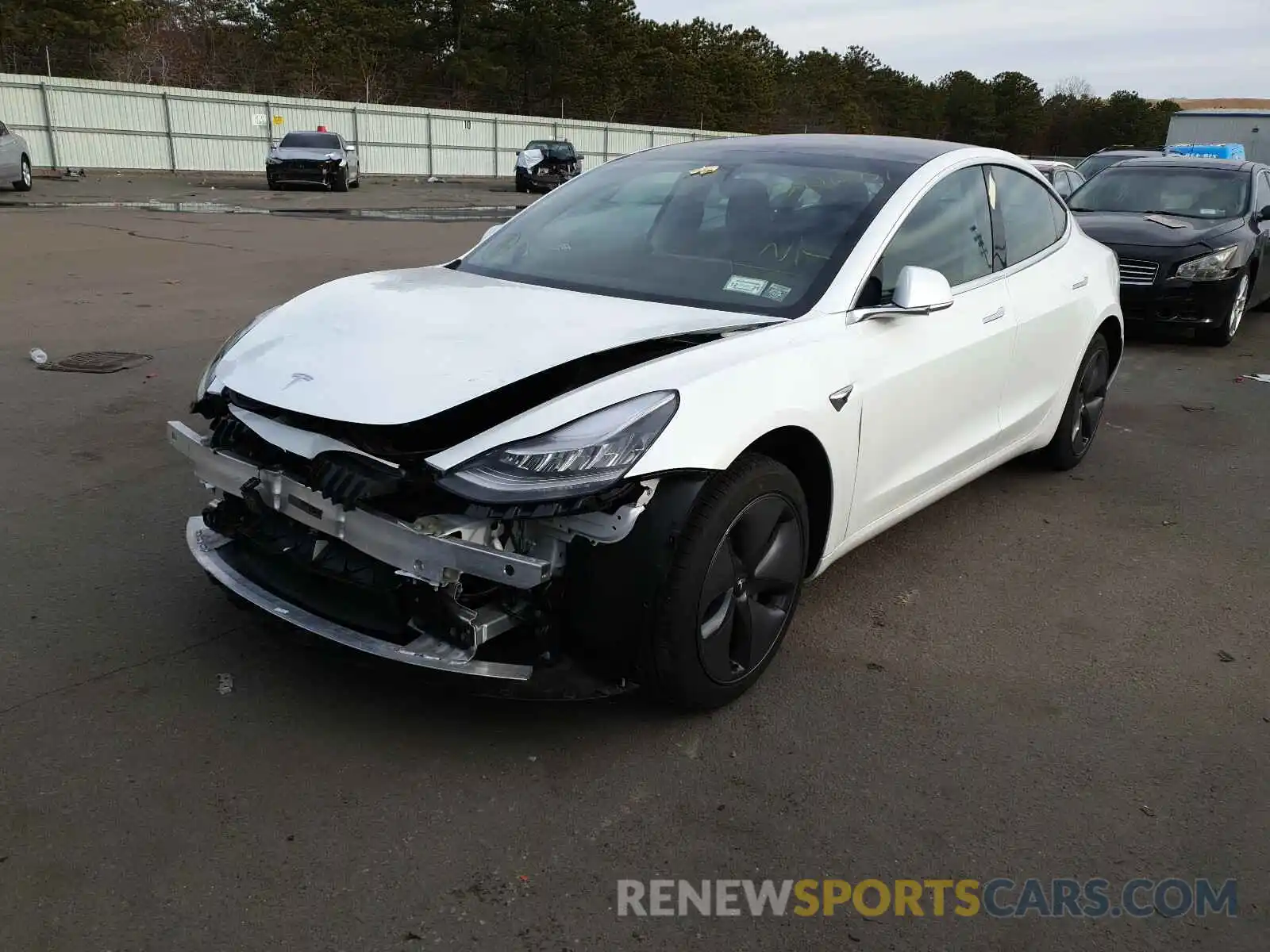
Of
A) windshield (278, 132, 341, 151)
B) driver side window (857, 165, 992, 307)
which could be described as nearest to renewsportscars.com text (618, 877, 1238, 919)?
driver side window (857, 165, 992, 307)

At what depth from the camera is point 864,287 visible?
Answer: 364 centimetres

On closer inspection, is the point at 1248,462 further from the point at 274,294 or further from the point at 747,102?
the point at 747,102

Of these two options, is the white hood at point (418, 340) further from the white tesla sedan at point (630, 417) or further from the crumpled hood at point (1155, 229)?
the crumpled hood at point (1155, 229)

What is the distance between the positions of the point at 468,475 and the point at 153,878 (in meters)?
1.18

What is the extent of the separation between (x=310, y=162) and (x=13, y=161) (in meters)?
7.25

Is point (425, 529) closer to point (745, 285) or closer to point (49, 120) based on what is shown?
point (745, 285)

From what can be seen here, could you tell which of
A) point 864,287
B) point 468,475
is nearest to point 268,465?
point 468,475

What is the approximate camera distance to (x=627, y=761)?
3010 millimetres

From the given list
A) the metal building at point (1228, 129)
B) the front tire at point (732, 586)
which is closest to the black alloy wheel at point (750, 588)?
the front tire at point (732, 586)

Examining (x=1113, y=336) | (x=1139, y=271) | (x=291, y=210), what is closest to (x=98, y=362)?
(x=1113, y=336)

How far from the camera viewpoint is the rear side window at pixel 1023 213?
4.68 m

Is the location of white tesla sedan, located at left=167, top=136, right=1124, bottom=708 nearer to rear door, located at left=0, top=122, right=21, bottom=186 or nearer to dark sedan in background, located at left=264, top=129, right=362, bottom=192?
rear door, located at left=0, top=122, right=21, bottom=186

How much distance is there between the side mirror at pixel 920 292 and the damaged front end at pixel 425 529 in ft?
3.71

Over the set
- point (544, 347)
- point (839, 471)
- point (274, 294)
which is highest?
point (544, 347)
